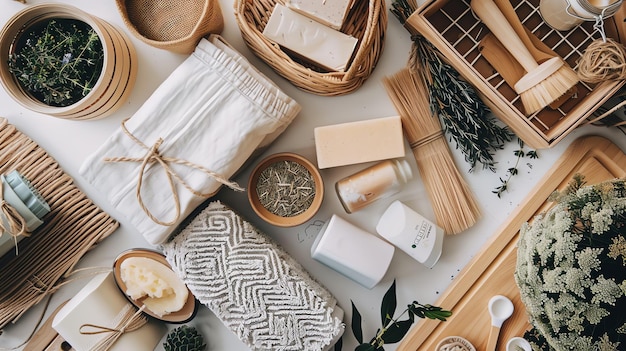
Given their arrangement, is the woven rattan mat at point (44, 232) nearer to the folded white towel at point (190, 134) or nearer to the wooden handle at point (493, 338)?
the folded white towel at point (190, 134)

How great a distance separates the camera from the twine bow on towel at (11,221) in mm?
1156

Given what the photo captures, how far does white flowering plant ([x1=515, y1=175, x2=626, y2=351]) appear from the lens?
2.97ft

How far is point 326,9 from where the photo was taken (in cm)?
118

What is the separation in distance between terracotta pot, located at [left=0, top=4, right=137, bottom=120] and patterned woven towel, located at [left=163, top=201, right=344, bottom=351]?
13.3 inches

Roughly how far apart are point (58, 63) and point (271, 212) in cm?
58

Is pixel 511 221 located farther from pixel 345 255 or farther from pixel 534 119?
pixel 345 255

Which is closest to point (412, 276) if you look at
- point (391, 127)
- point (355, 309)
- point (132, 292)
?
point (355, 309)

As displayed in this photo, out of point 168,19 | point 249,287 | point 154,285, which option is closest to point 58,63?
point 168,19

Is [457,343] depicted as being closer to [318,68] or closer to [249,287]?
[249,287]

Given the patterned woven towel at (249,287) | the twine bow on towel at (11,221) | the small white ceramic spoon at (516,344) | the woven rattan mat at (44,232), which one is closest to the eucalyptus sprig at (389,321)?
the patterned woven towel at (249,287)

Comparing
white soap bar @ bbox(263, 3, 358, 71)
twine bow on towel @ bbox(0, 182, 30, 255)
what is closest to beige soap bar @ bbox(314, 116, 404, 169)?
white soap bar @ bbox(263, 3, 358, 71)

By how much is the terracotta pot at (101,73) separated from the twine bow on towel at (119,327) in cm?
46

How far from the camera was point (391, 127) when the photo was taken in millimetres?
1215

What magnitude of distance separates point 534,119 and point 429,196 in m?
0.29
